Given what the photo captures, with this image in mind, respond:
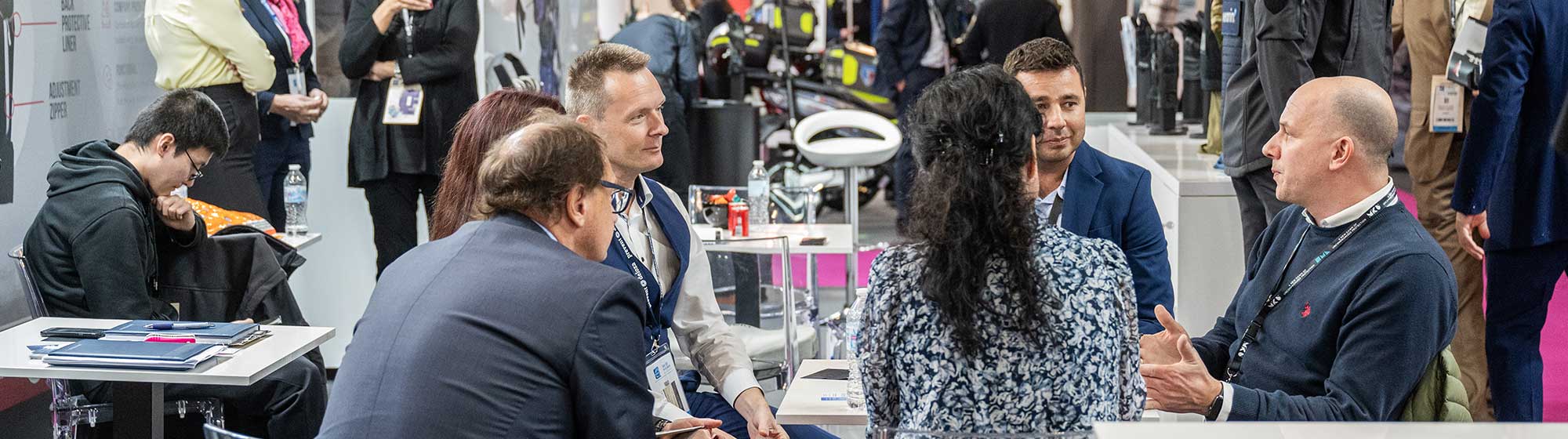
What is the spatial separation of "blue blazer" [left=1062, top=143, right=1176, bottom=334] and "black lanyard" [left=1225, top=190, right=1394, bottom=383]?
1.14 ft

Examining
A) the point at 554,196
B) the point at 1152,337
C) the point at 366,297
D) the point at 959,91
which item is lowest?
the point at 366,297

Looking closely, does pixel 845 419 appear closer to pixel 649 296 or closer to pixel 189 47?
pixel 649 296

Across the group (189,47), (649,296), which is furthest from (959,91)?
(189,47)

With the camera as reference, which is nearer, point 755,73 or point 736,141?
point 736,141

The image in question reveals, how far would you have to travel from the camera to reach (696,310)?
2803mm

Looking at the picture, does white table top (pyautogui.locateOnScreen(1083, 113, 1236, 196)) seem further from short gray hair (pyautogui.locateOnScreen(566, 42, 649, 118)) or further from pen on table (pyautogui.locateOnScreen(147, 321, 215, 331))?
pen on table (pyautogui.locateOnScreen(147, 321, 215, 331))

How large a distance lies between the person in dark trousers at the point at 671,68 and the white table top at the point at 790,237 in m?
2.21

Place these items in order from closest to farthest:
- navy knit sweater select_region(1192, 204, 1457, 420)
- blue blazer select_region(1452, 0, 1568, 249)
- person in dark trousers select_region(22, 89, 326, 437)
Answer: navy knit sweater select_region(1192, 204, 1457, 420)
person in dark trousers select_region(22, 89, 326, 437)
blue blazer select_region(1452, 0, 1568, 249)

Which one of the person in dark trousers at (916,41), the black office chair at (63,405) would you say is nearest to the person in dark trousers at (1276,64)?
the black office chair at (63,405)

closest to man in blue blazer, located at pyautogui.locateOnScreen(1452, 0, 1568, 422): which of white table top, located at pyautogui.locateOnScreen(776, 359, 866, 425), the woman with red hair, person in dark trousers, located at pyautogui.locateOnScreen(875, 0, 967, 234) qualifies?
white table top, located at pyautogui.locateOnScreen(776, 359, 866, 425)

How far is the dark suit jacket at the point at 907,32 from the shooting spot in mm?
8211

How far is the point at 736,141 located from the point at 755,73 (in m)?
0.74

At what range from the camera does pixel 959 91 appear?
170 cm

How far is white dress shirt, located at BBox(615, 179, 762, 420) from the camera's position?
2.72m
